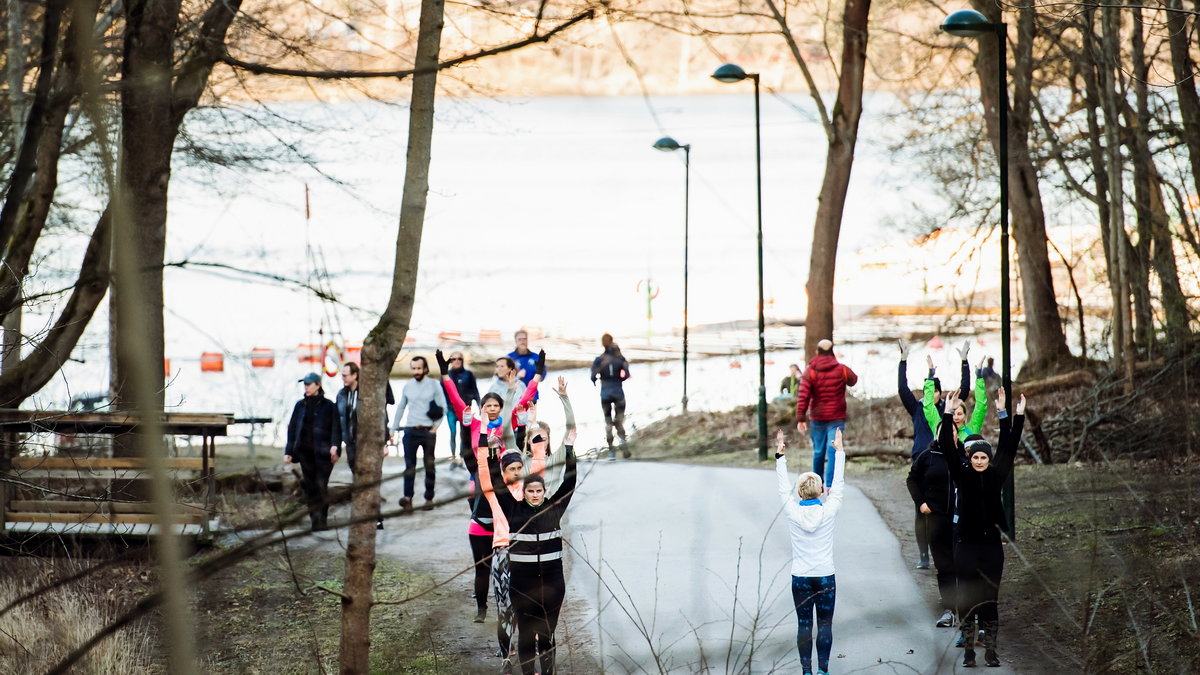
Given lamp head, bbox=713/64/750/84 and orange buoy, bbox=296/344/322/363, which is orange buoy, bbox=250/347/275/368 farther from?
lamp head, bbox=713/64/750/84

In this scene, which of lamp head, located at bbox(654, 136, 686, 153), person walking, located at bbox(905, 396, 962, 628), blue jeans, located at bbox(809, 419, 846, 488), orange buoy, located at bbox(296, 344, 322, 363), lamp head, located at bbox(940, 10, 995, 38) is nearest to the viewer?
person walking, located at bbox(905, 396, 962, 628)

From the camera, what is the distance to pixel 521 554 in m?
7.79

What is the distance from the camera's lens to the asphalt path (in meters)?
8.57

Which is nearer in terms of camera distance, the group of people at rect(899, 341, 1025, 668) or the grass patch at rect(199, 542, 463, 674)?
the group of people at rect(899, 341, 1025, 668)

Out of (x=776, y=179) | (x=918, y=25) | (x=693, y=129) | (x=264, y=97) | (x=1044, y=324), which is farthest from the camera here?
(x=693, y=129)

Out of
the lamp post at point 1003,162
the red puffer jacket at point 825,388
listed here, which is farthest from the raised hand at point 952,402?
the red puffer jacket at point 825,388

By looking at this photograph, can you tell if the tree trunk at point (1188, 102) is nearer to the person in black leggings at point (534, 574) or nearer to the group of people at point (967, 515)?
the group of people at point (967, 515)

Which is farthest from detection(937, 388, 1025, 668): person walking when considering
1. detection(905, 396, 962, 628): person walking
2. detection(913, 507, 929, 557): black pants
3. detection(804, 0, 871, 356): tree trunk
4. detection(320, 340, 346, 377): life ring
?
detection(804, 0, 871, 356): tree trunk

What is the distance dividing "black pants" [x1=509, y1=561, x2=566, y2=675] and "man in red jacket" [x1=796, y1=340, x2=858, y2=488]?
7.47 metres

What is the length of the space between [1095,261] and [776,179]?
6709 cm

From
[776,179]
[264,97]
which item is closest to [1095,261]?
[264,97]

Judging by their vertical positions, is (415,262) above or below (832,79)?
below

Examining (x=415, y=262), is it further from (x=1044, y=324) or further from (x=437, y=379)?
(x=1044, y=324)

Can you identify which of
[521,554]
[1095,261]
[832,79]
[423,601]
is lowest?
[423,601]
